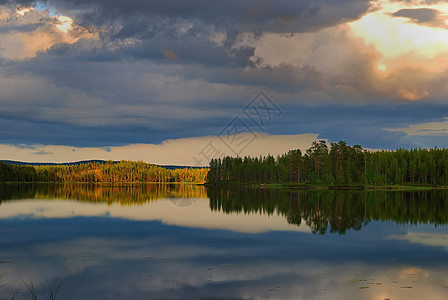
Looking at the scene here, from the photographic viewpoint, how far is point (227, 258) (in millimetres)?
28562

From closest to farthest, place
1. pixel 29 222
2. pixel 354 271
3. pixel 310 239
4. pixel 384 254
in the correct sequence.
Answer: pixel 354 271 < pixel 384 254 < pixel 310 239 < pixel 29 222

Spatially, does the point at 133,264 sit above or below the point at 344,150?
below

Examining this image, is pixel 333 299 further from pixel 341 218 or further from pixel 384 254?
pixel 341 218

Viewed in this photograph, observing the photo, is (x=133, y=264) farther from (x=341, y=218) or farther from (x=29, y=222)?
(x=341, y=218)

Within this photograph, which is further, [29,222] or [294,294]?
[29,222]

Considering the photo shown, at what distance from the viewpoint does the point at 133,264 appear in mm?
26672

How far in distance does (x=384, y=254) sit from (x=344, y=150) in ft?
511

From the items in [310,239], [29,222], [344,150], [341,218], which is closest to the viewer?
[310,239]

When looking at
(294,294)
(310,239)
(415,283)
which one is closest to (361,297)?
(294,294)

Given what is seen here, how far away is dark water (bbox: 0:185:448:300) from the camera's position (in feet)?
68.6

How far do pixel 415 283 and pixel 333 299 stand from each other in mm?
5768

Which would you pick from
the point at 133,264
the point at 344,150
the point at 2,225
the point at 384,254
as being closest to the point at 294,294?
the point at 133,264

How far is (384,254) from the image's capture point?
100.0 ft

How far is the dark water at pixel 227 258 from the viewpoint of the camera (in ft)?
68.6
